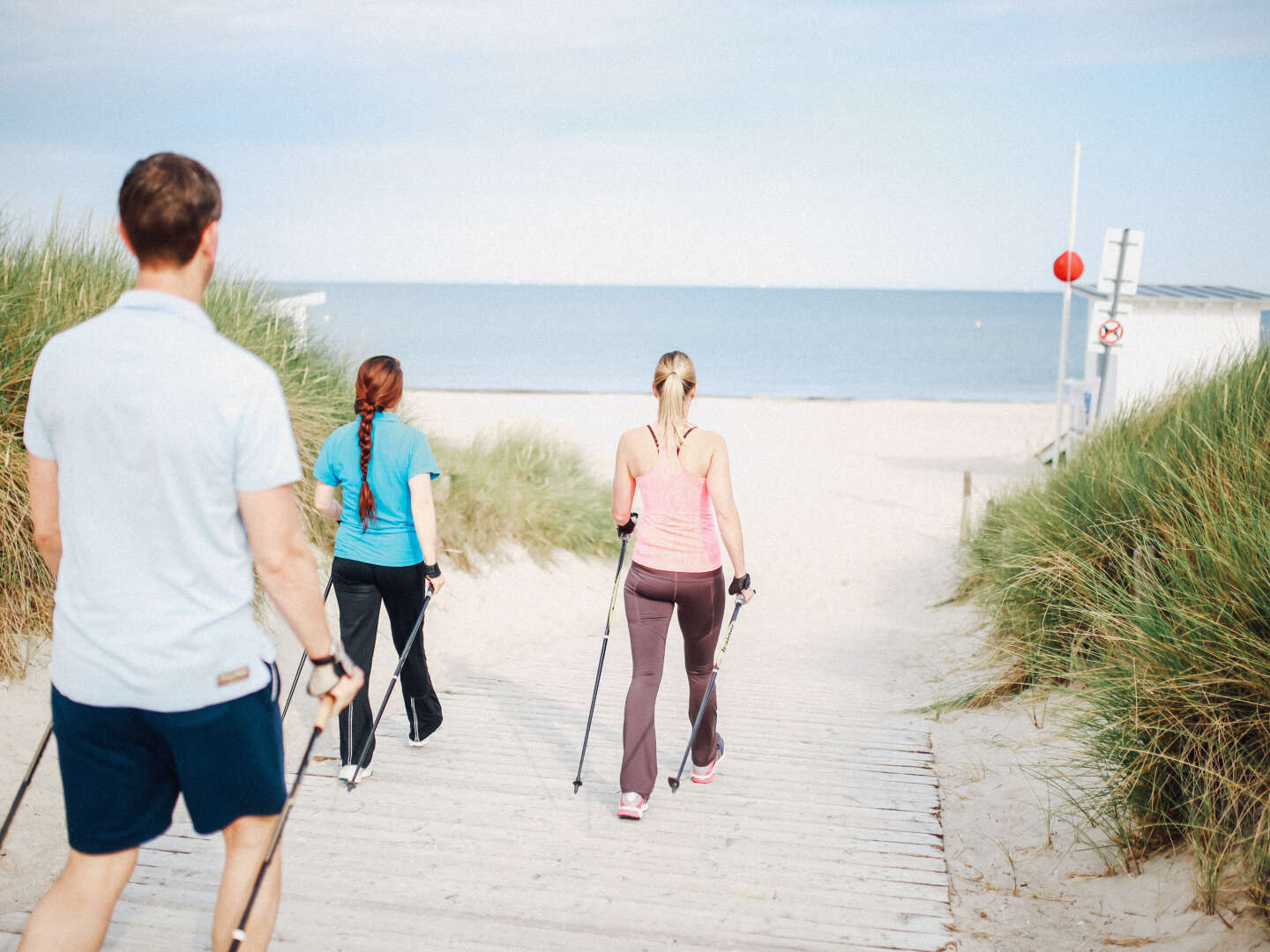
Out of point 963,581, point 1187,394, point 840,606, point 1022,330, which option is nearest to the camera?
point 1187,394

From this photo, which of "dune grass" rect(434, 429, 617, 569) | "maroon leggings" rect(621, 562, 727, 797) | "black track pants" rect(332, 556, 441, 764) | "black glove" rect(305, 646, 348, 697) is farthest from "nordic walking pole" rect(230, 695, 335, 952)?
"dune grass" rect(434, 429, 617, 569)

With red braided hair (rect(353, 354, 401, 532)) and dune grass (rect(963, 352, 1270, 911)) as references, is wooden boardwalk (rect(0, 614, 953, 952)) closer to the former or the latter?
dune grass (rect(963, 352, 1270, 911))

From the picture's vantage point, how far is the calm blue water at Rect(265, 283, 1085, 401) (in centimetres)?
4806

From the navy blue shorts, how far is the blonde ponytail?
7.92ft

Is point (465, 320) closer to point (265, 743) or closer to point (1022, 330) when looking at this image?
point (1022, 330)

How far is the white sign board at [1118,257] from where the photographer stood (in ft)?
39.8

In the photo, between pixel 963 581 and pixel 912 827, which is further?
pixel 963 581

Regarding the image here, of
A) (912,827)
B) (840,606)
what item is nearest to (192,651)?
(912,827)

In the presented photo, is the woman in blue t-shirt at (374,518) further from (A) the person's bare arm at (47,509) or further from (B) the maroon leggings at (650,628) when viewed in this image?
(A) the person's bare arm at (47,509)

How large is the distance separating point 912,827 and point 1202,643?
1472 mm

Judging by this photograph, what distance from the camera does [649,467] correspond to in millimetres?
4594

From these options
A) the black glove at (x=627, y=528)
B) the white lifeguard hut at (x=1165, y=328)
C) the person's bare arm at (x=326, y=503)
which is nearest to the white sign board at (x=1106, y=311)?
the white lifeguard hut at (x=1165, y=328)

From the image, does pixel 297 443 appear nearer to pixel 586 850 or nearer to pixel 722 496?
pixel 722 496

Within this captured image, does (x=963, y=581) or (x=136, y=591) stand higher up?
(x=136, y=591)
